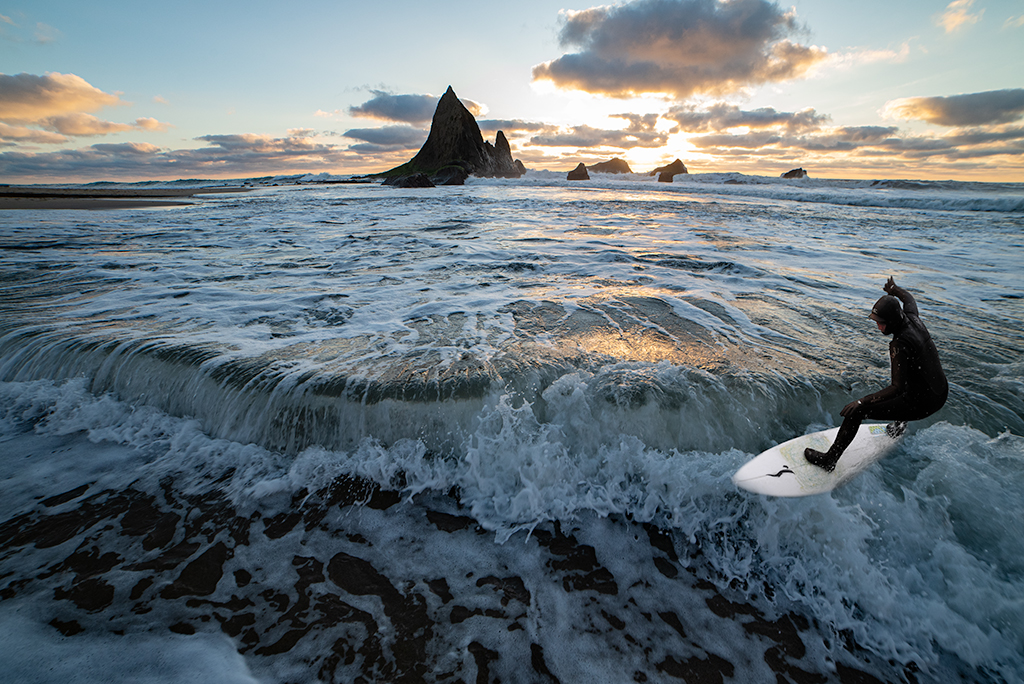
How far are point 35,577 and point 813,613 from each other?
17.7ft

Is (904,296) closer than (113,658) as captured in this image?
No

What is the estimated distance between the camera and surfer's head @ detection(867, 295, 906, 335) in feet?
9.20

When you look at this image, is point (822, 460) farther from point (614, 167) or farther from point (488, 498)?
point (614, 167)

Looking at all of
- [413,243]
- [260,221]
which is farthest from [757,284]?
[260,221]

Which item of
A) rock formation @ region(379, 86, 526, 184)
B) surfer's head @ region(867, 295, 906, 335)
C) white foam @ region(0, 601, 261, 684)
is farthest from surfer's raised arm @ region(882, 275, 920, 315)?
rock formation @ region(379, 86, 526, 184)

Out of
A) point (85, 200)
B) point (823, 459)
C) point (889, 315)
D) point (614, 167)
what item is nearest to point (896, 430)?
point (823, 459)

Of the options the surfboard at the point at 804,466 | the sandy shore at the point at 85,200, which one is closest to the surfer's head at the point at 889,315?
Answer: the surfboard at the point at 804,466

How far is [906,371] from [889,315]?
463 mm

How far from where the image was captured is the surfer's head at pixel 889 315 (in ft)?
9.20

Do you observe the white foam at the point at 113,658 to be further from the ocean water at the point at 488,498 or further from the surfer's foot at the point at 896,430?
the surfer's foot at the point at 896,430

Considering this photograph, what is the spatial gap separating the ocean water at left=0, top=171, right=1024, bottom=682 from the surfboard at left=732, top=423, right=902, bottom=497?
5.8 inches

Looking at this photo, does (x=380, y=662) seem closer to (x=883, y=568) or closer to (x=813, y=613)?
(x=813, y=613)

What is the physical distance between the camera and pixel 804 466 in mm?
3410

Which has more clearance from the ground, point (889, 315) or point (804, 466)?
point (889, 315)
